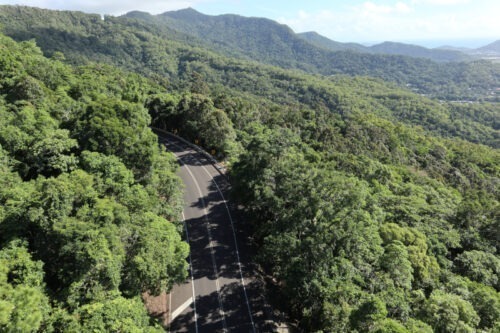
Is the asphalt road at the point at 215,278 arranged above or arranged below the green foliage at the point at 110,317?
below

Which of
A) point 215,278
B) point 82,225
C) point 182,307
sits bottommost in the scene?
point 182,307

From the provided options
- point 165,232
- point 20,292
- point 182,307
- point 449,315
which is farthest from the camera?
point 182,307

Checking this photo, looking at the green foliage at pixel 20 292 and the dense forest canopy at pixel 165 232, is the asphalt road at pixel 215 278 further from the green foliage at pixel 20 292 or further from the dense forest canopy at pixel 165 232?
the green foliage at pixel 20 292

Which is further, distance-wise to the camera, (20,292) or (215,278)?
(215,278)

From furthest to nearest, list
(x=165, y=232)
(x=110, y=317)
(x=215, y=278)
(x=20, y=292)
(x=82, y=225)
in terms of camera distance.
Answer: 1. (x=215, y=278)
2. (x=165, y=232)
3. (x=82, y=225)
4. (x=110, y=317)
5. (x=20, y=292)

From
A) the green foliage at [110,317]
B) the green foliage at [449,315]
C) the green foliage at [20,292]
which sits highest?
the green foliage at [20,292]

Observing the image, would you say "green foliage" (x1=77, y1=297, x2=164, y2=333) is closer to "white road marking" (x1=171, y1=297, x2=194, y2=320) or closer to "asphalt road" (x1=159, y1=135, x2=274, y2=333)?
"asphalt road" (x1=159, y1=135, x2=274, y2=333)

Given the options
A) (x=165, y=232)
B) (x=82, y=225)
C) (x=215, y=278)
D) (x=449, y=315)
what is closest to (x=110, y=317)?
(x=82, y=225)

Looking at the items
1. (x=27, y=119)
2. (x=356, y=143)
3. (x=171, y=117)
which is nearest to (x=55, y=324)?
(x=27, y=119)

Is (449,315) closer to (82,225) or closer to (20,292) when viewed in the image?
(82,225)

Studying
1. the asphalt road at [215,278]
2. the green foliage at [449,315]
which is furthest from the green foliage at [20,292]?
the green foliage at [449,315]
